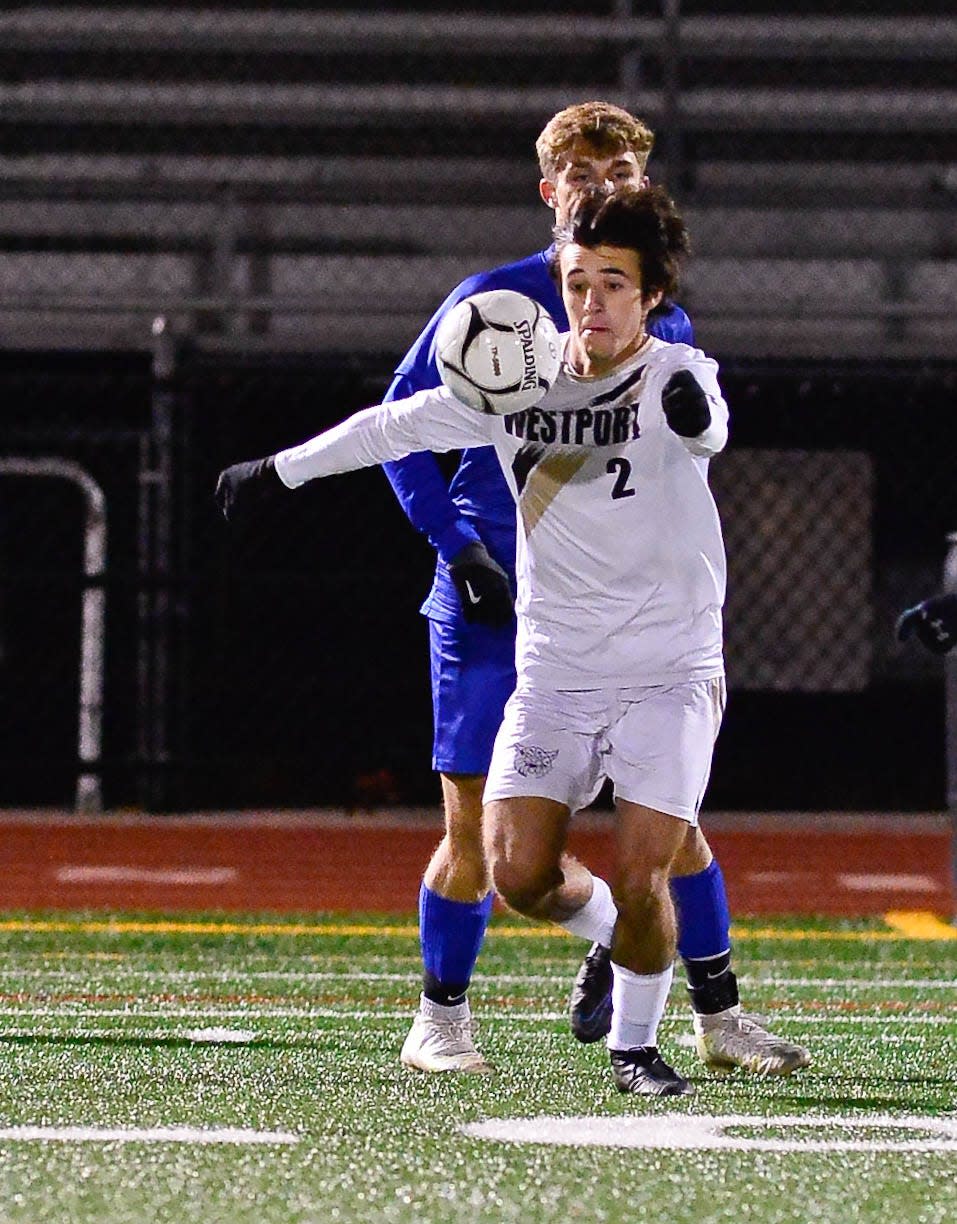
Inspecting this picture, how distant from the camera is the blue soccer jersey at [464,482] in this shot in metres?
3.99

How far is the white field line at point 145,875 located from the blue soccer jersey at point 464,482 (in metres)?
4.18

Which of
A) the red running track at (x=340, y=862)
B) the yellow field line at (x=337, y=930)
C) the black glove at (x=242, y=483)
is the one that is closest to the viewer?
the black glove at (x=242, y=483)

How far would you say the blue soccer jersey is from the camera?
399cm

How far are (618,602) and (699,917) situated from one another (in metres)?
0.74

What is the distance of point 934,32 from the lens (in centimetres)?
1335

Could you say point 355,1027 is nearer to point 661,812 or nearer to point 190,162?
point 661,812

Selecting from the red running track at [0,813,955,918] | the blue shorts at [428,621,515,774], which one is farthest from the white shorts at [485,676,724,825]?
the red running track at [0,813,955,918]

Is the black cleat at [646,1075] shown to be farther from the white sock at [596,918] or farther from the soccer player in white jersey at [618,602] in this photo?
the white sock at [596,918]

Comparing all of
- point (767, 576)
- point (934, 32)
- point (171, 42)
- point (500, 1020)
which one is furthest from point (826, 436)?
point (500, 1020)

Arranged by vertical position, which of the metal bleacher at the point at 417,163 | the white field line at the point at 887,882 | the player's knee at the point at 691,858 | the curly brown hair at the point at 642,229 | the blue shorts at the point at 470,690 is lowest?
the white field line at the point at 887,882

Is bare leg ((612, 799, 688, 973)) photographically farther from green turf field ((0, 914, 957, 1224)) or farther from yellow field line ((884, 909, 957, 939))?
yellow field line ((884, 909, 957, 939))

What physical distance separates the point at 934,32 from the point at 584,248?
1056cm

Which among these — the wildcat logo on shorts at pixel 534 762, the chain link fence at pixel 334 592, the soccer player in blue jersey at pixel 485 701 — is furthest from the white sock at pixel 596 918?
the chain link fence at pixel 334 592

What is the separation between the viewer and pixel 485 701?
4.02 metres
